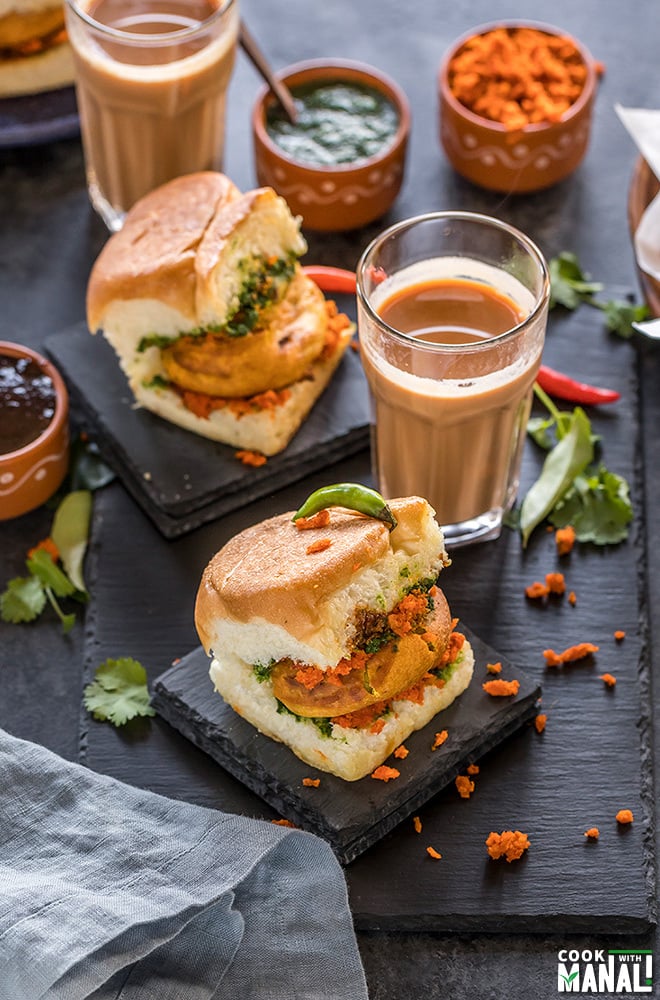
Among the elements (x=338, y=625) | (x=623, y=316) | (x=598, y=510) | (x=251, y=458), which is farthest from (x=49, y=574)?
(x=623, y=316)

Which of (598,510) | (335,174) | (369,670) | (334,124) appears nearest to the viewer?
(369,670)

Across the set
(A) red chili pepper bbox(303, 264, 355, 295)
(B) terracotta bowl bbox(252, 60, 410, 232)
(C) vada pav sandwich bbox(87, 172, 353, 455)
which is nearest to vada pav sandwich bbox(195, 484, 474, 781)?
(C) vada pav sandwich bbox(87, 172, 353, 455)

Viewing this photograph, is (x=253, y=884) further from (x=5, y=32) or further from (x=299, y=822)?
(x=5, y=32)

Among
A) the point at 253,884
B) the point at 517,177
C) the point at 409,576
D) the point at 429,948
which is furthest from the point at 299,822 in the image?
the point at 517,177

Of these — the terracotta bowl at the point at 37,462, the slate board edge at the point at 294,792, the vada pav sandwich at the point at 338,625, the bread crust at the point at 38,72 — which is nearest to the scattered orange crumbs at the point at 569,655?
the slate board edge at the point at 294,792

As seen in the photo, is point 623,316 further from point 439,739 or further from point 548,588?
point 439,739

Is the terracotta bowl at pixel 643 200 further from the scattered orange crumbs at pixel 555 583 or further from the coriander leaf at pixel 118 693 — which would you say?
the coriander leaf at pixel 118 693
